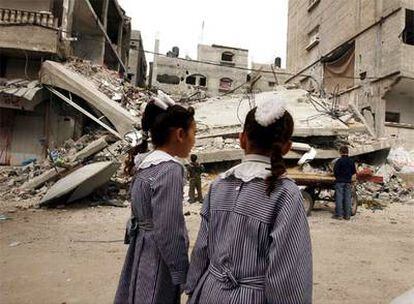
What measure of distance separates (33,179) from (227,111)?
8.32 meters

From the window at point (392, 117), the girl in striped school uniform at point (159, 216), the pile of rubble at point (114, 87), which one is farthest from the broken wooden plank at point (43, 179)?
the window at point (392, 117)

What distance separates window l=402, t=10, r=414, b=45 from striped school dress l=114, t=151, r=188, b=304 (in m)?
18.1

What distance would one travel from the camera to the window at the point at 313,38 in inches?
950

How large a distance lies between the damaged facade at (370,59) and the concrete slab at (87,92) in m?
10.1

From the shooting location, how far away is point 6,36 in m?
15.0

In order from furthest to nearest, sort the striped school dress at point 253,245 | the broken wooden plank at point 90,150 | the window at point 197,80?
the window at point 197,80 → the broken wooden plank at point 90,150 → the striped school dress at point 253,245

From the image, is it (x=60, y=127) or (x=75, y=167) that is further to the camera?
(x=60, y=127)

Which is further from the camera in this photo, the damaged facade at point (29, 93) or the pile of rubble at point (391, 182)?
the damaged facade at point (29, 93)

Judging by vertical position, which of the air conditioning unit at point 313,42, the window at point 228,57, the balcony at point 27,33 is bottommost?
the balcony at point 27,33

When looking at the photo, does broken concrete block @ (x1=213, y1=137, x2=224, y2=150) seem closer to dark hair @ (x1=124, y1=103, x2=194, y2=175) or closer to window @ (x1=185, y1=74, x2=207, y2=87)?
dark hair @ (x1=124, y1=103, x2=194, y2=175)

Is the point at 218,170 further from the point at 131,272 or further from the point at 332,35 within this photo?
the point at 332,35

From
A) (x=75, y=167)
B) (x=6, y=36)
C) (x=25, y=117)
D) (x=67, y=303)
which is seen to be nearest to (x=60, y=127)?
(x=25, y=117)

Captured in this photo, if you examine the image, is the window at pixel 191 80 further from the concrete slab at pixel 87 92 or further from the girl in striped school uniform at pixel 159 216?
the girl in striped school uniform at pixel 159 216

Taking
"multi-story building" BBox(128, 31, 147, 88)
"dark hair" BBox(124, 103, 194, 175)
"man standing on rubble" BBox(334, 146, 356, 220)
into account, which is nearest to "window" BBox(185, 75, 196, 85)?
"multi-story building" BBox(128, 31, 147, 88)
